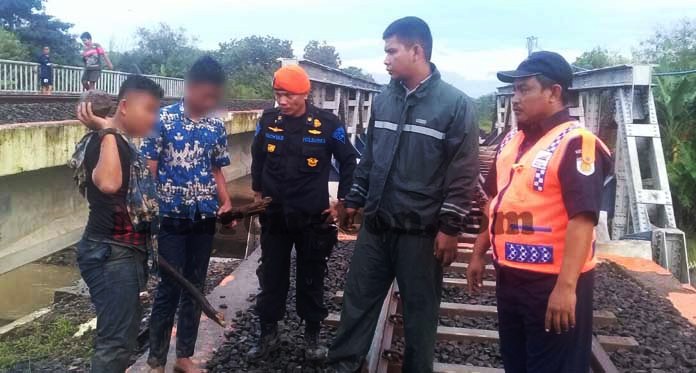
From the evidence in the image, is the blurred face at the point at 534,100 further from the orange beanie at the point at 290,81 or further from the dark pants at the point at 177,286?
the dark pants at the point at 177,286

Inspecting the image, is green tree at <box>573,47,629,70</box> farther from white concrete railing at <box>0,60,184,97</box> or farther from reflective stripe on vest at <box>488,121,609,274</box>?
reflective stripe on vest at <box>488,121,609,274</box>

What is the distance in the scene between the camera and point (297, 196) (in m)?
3.88

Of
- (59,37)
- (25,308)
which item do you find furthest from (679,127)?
(59,37)

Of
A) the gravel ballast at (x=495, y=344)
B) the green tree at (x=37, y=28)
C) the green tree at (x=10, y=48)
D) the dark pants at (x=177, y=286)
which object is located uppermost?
the green tree at (x=37, y=28)

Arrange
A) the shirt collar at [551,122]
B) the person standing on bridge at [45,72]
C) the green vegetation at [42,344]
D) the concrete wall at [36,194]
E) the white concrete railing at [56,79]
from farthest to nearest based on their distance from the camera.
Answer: the white concrete railing at [56,79]
the person standing on bridge at [45,72]
the concrete wall at [36,194]
the green vegetation at [42,344]
the shirt collar at [551,122]

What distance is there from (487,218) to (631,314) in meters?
2.88

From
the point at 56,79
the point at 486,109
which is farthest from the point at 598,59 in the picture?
the point at 56,79

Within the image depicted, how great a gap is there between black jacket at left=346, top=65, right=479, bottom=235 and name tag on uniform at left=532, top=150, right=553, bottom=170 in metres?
0.54

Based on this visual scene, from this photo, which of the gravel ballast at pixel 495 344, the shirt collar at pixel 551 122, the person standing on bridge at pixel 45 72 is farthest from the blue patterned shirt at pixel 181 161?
the person standing on bridge at pixel 45 72

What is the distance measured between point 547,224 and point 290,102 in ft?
6.01

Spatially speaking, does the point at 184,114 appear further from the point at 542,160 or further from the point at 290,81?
the point at 542,160

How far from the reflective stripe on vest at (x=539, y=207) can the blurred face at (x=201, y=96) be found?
175 centimetres

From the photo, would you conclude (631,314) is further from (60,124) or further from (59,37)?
(59,37)

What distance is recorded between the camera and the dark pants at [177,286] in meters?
3.41
